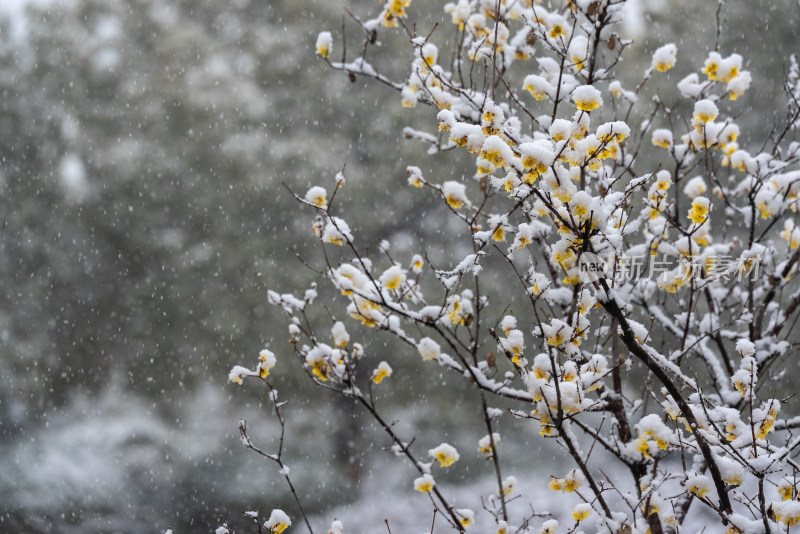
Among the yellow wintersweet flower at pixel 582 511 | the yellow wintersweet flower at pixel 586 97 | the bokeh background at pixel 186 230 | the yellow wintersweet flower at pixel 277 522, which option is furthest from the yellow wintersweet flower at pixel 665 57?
the bokeh background at pixel 186 230

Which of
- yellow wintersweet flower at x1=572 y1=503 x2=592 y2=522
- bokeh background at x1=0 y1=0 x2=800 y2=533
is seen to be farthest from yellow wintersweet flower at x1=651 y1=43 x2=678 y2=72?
bokeh background at x1=0 y1=0 x2=800 y2=533

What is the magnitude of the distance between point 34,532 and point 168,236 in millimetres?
3138

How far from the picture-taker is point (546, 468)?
7188mm

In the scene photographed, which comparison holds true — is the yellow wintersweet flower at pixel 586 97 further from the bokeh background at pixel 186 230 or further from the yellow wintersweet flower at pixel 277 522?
the bokeh background at pixel 186 230

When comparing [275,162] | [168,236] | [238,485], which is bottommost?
[238,485]

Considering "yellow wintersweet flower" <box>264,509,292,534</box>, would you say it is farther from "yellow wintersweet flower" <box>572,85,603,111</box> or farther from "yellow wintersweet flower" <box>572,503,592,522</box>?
"yellow wintersweet flower" <box>572,85,603,111</box>

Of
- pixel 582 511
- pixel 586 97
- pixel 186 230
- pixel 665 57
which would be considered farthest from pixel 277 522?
pixel 186 230

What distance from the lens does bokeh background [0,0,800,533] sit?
6281 mm

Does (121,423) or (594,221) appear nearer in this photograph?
(594,221)

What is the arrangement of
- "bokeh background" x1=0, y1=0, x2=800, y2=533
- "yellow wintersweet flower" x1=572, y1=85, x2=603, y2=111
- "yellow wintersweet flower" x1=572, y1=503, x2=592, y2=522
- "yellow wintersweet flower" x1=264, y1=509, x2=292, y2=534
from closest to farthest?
"yellow wintersweet flower" x1=572, y1=85, x2=603, y2=111, "yellow wintersweet flower" x1=572, y1=503, x2=592, y2=522, "yellow wintersweet flower" x1=264, y1=509, x2=292, y2=534, "bokeh background" x1=0, y1=0, x2=800, y2=533

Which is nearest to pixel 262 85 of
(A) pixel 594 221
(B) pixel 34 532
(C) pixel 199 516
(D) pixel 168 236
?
(D) pixel 168 236

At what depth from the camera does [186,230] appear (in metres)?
6.41

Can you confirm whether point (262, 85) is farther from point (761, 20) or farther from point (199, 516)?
point (761, 20)

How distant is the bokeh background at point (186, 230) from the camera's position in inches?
247
